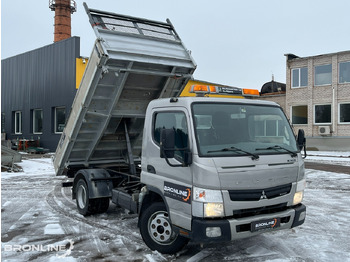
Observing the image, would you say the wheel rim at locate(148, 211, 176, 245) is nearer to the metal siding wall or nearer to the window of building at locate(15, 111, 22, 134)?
the metal siding wall

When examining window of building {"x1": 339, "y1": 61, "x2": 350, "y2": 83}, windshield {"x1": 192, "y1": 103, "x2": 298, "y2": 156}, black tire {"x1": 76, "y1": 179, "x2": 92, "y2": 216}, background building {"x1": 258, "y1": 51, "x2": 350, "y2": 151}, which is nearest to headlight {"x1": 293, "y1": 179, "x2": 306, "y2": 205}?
windshield {"x1": 192, "y1": 103, "x2": 298, "y2": 156}

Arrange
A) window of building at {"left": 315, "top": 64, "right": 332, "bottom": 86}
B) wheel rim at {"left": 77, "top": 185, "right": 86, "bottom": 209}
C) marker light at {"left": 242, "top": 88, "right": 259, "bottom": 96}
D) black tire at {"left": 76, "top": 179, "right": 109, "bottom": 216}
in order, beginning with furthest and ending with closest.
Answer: window of building at {"left": 315, "top": 64, "right": 332, "bottom": 86}, wheel rim at {"left": 77, "top": 185, "right": 86, "bottom": 209}, black tire at {"left": 76, "top": 179, "right": 109, "bottom": 216}, marker light at {"left": 242, "top": 88, "right": 259, "bottom": 96}

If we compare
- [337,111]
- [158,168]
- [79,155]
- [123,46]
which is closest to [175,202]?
[158,168]

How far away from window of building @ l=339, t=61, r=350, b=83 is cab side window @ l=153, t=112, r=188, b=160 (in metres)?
23.6

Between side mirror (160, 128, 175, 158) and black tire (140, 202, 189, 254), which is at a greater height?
side mirror (160, 128, 175, 158)

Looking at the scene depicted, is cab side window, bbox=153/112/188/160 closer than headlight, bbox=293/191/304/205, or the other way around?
cab side window, bbox=153/112/188/160

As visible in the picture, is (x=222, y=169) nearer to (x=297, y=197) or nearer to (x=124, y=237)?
(x=297, y=197)

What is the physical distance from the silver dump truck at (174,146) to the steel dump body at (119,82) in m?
0.02

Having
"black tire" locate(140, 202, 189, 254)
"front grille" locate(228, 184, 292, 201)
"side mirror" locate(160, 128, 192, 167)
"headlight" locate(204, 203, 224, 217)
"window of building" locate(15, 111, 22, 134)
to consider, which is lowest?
"black tire" locate(140, 202, 189, 254)

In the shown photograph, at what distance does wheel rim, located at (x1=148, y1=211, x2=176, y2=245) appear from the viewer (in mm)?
4793

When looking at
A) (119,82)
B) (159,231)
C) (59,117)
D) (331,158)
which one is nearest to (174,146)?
(159,231)

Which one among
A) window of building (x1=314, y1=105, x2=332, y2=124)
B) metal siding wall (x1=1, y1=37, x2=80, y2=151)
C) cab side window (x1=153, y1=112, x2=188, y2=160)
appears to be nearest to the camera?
cab side window (x1=153, y1=112, x2=188, y2=160)

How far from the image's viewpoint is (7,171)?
14.4 meters

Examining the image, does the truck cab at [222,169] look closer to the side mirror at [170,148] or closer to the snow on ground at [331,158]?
the side mirror at [170,148]
